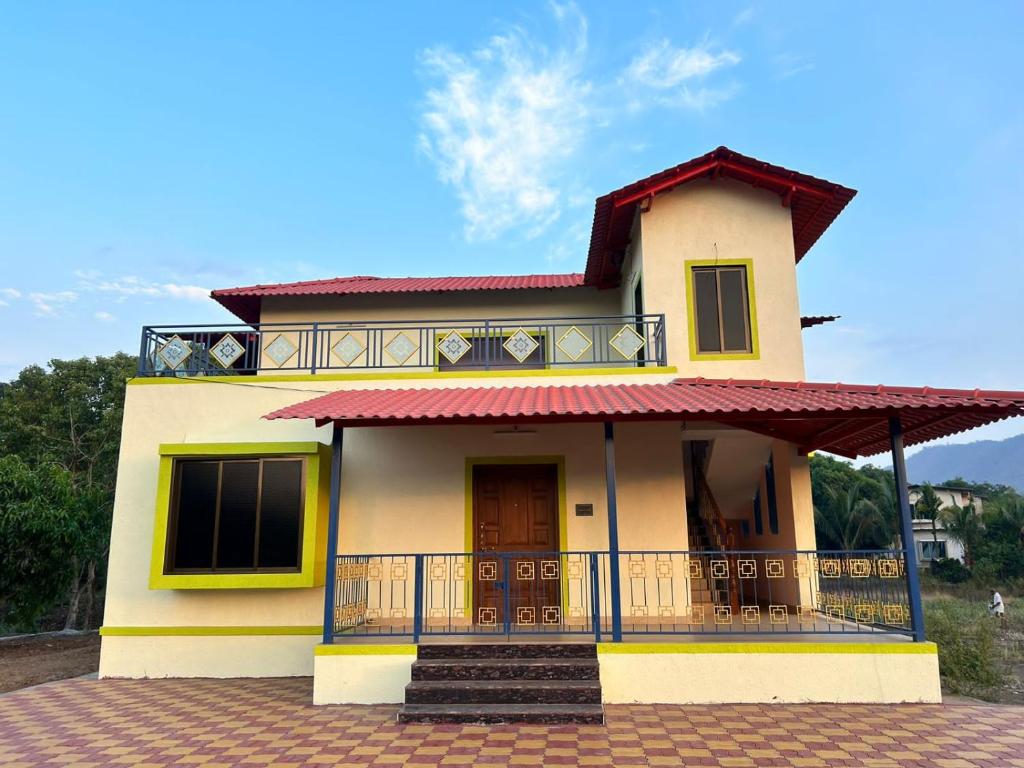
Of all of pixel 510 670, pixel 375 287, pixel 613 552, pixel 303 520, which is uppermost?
pixel 375 287

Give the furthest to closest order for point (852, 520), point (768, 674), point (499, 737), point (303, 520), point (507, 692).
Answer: point (852, 520) → point (303, 520) → point (768, 674) → point (507, 692) → point (499, 737)

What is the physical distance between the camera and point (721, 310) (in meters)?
9.89

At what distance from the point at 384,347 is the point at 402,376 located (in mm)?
907

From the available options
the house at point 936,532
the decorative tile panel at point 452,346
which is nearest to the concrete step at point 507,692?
the decorative tile panel at point 452,346

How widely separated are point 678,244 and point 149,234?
13.7 m

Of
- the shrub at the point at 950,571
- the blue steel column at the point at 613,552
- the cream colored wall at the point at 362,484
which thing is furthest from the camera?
the shrub at the point at 950,571

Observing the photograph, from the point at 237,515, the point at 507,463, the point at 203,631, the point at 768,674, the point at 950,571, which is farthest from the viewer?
the point at 950,571

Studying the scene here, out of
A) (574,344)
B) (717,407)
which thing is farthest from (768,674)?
(574,344)

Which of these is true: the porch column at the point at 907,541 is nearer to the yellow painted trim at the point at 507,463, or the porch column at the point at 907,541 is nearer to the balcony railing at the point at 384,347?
the balcony railing at the point at 384,347

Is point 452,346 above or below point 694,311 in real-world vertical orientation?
below

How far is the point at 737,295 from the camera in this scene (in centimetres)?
993

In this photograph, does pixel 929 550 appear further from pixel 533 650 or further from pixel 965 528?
pixel 533 650

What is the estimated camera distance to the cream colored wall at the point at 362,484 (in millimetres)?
8891

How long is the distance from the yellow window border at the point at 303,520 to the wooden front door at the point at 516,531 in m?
2.15
